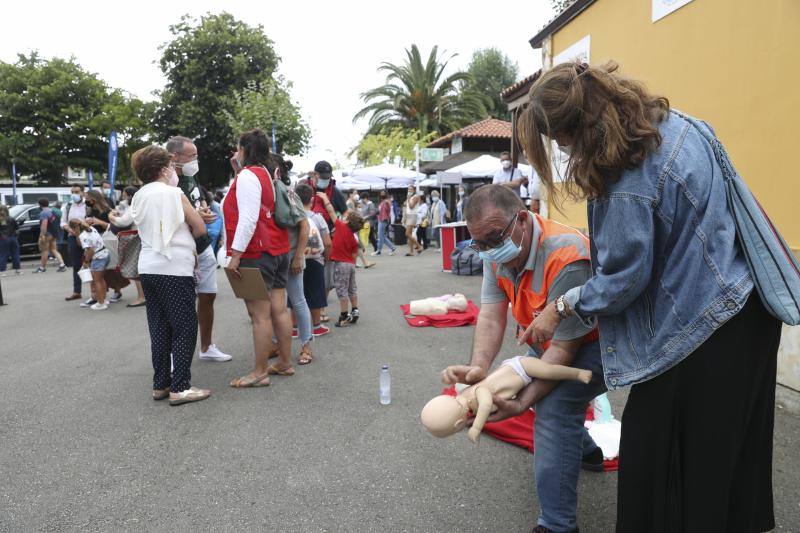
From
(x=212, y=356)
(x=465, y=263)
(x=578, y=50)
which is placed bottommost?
(x=212, y=356)

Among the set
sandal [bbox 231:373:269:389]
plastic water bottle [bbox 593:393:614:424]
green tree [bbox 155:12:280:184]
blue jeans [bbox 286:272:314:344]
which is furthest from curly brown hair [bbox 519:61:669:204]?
green tree [bbox 155:12:280:184]

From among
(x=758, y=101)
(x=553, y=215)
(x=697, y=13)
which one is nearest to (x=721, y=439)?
(x=758, y=101)

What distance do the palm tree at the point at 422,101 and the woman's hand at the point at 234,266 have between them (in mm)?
32034

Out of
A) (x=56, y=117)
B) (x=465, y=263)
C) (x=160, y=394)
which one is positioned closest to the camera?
(x=160, y=394)

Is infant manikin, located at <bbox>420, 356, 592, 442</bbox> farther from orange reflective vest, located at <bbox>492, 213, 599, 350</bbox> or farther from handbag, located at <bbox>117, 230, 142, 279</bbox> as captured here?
handbag, located at <bbox>117, 230, 142, 279</bbox>

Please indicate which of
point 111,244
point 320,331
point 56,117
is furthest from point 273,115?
point 320,331

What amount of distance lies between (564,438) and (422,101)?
3500 cm

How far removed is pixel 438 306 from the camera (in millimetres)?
7121

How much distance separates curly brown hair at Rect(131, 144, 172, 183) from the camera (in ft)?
13.4

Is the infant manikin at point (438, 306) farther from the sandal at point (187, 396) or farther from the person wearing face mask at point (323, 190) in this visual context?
the sandal at point (187, 396)

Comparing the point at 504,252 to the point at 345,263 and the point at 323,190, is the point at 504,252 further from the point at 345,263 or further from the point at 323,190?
the point at 323,190

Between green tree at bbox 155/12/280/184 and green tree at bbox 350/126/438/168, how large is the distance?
875 cm

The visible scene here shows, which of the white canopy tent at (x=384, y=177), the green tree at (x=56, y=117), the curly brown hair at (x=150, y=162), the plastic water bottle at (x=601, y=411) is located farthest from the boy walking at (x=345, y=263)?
the green tree at (x=56, y=117)

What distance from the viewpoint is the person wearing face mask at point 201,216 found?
4.57 m
